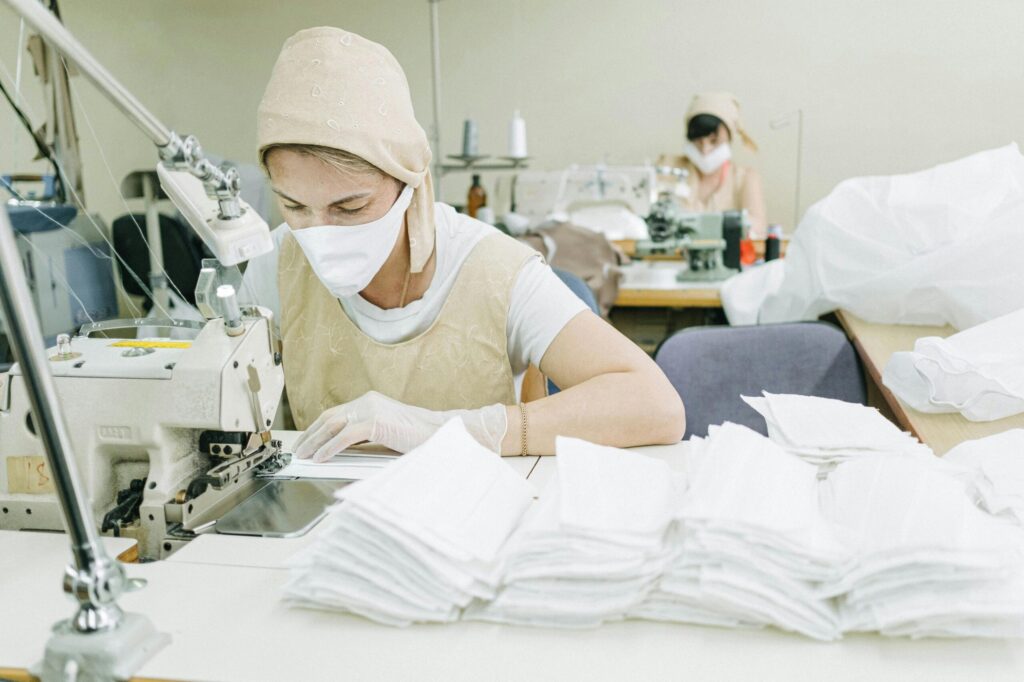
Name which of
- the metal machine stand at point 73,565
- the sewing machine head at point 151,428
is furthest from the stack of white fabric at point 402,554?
the sewing machine head at point 151,428

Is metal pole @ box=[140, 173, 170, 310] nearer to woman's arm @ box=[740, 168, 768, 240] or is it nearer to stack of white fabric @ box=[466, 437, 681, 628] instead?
stack of white fabric @ box=[466, 437, 681, 628]

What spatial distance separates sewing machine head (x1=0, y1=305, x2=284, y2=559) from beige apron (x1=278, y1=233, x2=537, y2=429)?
0.41 m

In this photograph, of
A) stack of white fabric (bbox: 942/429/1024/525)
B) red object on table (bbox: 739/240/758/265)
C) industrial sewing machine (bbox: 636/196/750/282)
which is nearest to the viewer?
stack of white fabric (bbox: 942/429/1024/525)

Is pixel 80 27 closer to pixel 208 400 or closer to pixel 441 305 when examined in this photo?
pixel 441 305

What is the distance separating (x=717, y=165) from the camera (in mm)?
4703

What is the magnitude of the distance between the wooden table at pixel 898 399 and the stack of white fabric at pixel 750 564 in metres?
0.72

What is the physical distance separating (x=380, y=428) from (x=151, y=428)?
35cm

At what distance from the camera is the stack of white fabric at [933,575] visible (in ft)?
2.28

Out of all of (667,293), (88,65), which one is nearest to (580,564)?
(88,65)

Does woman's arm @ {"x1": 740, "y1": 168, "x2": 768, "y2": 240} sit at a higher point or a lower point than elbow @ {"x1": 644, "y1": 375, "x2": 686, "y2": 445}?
higher

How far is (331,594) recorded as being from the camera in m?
0.78

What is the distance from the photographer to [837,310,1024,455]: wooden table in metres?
1.39

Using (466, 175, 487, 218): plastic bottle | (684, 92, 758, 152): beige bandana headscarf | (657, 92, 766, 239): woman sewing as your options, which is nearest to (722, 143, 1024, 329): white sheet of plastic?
(466, 175, 487, 218): plastic bottle

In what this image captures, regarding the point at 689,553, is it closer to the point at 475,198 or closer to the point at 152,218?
the point at 152,218
